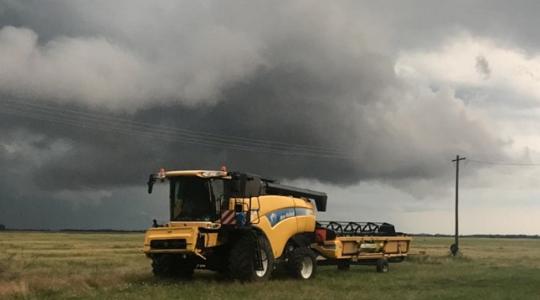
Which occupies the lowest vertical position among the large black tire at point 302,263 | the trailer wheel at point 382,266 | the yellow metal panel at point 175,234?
the trailer wheel at point 382,266

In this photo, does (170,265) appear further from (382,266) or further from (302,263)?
(382,266)

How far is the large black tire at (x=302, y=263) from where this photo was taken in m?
20.3

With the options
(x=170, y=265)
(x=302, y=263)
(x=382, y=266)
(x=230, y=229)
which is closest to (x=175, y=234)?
(x=230, y=229)

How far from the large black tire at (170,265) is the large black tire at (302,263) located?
326 cm

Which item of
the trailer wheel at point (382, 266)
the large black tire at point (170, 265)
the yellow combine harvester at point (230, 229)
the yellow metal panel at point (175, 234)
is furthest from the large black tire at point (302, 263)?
the trailer wheel at point (382, 266)

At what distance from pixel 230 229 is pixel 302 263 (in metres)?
3.44

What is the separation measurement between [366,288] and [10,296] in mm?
9787

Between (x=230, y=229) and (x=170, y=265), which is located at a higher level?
(x=230, y=229)

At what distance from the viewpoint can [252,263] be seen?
59.5 ft

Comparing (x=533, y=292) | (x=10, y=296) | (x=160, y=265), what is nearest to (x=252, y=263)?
(x=160, y=265)

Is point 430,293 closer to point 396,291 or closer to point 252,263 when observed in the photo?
point 396,291

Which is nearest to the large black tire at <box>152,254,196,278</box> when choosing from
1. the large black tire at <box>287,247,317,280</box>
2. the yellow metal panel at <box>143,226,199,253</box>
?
the yellow metal panel at <box>143,226,199,253</box>

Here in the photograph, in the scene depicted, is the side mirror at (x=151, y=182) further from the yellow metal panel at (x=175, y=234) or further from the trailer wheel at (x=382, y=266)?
the trailer wheel at (x=382, y=266)

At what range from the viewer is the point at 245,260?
18.0m
